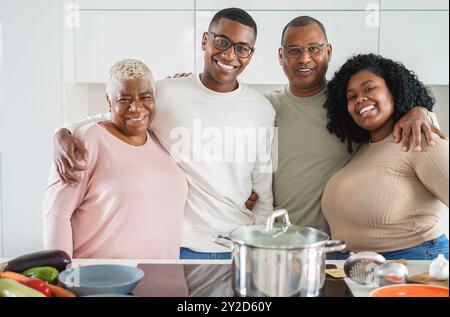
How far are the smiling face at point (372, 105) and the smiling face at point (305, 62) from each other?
0.06 m

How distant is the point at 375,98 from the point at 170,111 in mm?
372

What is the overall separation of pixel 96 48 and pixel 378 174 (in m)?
0.55

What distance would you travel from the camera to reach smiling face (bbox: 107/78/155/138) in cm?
92

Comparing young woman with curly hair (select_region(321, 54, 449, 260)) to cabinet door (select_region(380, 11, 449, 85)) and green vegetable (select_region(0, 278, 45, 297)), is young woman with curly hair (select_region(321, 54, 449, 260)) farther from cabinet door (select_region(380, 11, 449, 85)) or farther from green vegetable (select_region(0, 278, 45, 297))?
green vegetable (select_region(0, 278, 45, 297))

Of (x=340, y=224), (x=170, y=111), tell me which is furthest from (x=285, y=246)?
(x=170, y=111)

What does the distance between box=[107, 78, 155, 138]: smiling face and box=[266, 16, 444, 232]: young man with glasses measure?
22 centimetres

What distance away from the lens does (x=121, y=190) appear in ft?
3.00

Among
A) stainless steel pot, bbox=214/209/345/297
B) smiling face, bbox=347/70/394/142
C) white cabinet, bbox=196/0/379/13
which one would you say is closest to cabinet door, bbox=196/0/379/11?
white cabinet, bbox=196/0/379/13

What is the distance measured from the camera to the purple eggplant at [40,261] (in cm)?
85

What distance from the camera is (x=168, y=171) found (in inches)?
37.5

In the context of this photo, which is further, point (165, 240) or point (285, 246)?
point (165, 240)

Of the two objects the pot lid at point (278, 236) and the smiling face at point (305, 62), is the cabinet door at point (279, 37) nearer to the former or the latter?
the smiling face at point (305, 62)

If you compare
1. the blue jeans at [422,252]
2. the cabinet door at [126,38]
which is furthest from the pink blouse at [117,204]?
the blue jeans at [422,252]
